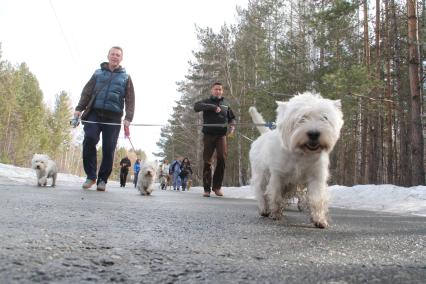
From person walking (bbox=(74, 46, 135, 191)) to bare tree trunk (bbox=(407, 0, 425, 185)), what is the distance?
31.3 ft

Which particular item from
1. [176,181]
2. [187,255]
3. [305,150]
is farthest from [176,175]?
[187,255]

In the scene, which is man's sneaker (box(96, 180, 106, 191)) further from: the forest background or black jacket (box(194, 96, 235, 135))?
the forest background

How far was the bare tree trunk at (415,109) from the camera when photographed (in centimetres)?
1404

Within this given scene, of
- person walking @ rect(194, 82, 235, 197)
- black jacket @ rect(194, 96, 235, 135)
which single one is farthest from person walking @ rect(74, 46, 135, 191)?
person walking @ rect(194, 82, 235, 197)

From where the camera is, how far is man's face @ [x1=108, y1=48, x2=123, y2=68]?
28.6ft

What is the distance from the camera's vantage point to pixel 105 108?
847 cm

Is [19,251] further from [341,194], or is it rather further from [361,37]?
[361,37]

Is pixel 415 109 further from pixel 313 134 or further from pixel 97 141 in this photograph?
pixel 313 134

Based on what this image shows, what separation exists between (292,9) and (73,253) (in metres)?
31.0

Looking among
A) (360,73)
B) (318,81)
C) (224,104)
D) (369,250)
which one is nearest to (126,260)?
(369,250)

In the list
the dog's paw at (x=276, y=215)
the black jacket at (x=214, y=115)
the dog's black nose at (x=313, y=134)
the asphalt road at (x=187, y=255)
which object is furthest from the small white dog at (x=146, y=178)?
the asphalt road at (x=187, y=255)

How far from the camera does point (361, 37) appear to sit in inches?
984

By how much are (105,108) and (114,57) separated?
1.04m

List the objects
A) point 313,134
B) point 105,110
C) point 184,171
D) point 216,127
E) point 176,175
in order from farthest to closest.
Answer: point 176,175
point 184,171
point 216,127
point 105,110
point 313,134
